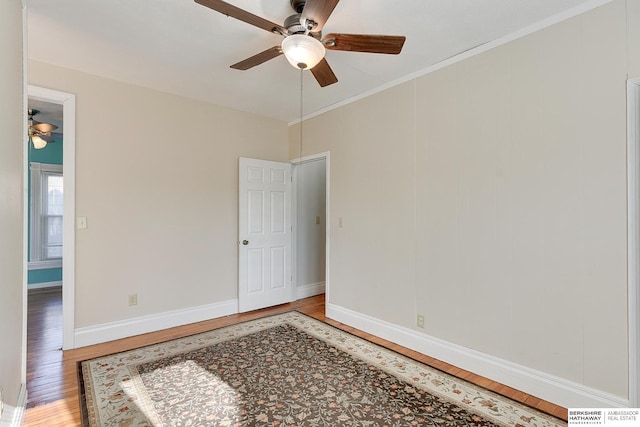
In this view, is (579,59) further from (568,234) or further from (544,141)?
(568,234)

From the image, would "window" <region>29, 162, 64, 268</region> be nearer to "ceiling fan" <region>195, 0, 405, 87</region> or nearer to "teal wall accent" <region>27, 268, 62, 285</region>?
"teal wall accent" <region>27, 268, 62, 285</region>

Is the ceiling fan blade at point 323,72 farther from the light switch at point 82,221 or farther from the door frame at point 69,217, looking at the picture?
the light switch at point 82,221

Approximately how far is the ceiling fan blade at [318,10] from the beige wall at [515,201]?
149cm

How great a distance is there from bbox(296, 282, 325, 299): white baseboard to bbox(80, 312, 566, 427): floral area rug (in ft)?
5.38

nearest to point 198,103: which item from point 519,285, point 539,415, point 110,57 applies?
point 110,57

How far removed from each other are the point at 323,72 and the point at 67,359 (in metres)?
3.30

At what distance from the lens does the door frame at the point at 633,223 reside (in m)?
1.87

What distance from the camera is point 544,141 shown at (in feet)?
7.29

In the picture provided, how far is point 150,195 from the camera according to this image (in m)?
3.49

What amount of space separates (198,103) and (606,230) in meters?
4.03

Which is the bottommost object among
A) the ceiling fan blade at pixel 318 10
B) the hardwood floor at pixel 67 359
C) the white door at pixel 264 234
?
the hardwood floor at pixel 67 359

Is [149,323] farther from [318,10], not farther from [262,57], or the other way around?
[318,10]

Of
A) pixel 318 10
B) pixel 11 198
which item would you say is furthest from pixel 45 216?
pixel 318 10

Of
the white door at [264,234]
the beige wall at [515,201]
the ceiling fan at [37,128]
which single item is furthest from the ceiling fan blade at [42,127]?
the beige wall at [515,201]
